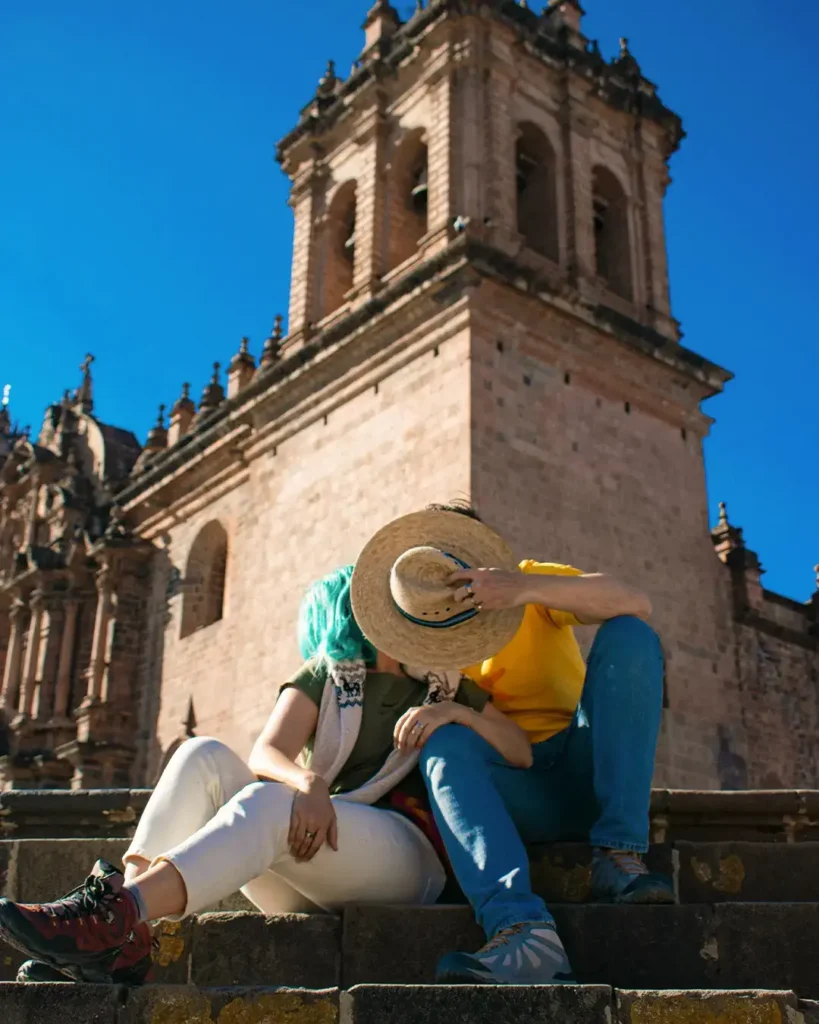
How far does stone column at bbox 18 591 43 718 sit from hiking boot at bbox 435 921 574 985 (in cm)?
1835

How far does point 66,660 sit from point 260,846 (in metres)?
17.9

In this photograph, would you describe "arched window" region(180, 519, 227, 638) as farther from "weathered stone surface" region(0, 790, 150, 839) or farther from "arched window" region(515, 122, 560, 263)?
"weathered stone surface" region(0, 790, 150, 839)

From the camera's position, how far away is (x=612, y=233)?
648 inches

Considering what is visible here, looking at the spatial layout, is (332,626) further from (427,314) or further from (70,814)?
(427,314)

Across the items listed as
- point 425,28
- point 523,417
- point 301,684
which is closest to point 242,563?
point 523,417

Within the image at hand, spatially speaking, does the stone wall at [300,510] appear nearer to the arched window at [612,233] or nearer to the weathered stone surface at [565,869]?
the arched window at [612,233]

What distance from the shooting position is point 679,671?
13.1 m

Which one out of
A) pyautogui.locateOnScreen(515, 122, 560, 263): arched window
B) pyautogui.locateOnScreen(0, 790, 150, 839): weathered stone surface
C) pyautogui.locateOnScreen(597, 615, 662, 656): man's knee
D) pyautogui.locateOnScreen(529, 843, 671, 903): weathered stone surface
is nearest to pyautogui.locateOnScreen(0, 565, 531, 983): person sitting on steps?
pyautogui.locateOnScreen(529, 843, 671, 903): weathered stone surface

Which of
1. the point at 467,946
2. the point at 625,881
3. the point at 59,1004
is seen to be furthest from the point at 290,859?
the point at 625,881

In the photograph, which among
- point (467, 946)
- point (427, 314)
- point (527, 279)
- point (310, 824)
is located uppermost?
point (527, 279)

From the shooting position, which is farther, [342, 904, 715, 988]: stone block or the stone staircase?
[342, 904, 715, 988]: stone block

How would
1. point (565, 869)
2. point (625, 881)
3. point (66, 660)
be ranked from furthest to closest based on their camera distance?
1. point (66, 660)
2. point (565, 869)
3. point (625, 881)

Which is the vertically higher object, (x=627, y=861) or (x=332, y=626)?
(x=332, y=626)

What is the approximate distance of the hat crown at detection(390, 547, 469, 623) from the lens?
134 inches
